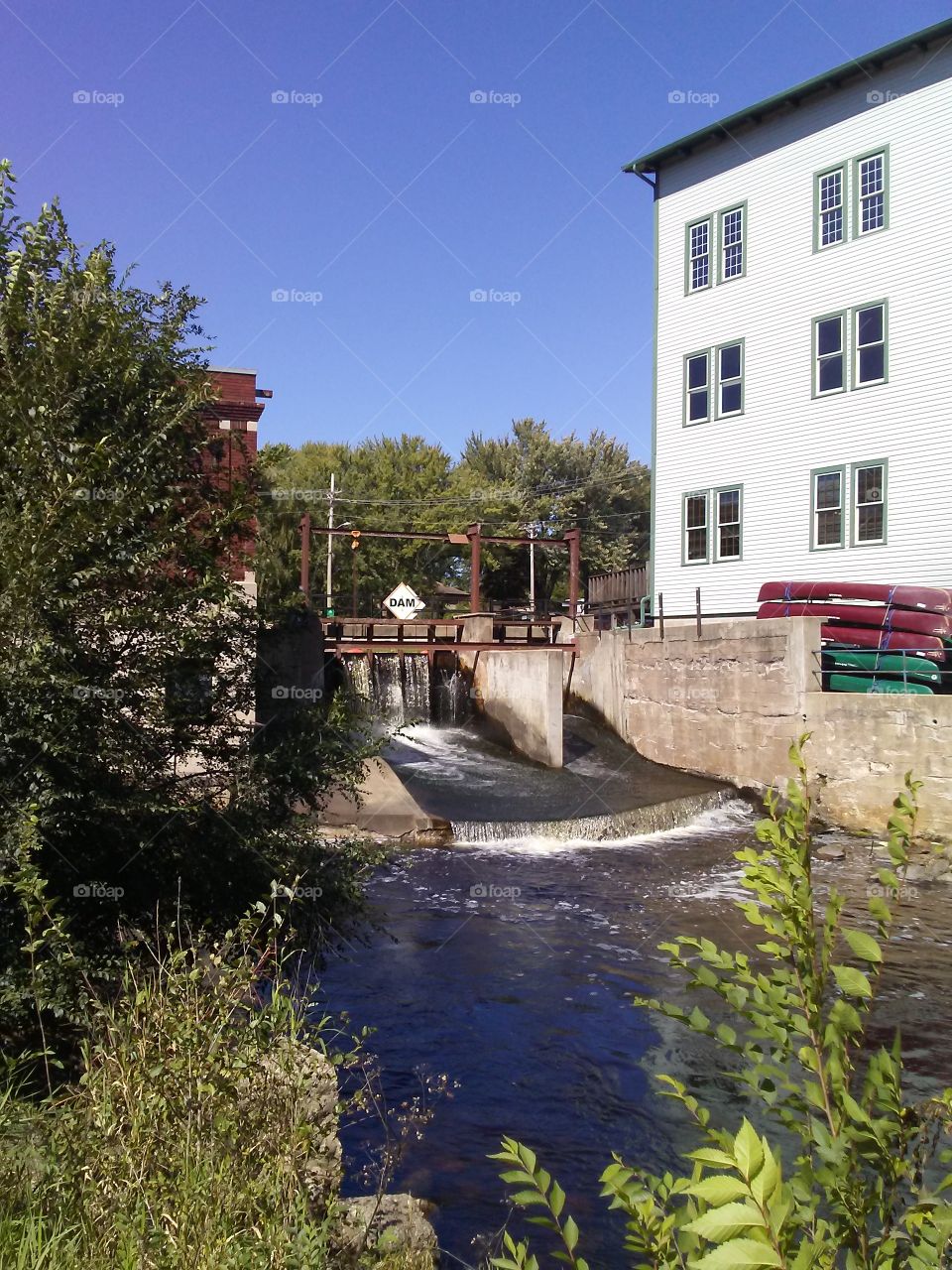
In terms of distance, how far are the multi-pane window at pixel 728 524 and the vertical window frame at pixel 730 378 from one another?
1904 millimetres

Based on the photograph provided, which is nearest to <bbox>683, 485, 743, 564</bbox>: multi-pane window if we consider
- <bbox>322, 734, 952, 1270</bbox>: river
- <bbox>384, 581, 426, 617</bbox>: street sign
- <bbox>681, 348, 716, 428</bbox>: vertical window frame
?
<bbox>681, 348, 716, 428</bbox>: vertical window frame

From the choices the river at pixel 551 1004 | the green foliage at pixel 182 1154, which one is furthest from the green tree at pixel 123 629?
the river at pixel 551 1004

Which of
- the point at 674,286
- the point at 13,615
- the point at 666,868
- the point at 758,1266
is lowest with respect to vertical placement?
the point at 666,868

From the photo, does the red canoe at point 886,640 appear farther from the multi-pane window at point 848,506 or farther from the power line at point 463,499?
the power line at point 463,499

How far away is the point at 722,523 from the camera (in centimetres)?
2714

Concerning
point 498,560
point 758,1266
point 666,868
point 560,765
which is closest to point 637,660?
point 560,765

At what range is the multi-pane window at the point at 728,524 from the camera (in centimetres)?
2681

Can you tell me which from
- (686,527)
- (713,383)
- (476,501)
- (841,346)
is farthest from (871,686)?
(476,501)

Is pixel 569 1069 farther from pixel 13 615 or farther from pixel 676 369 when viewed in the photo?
pixel 676 369

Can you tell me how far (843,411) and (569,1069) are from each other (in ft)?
63.2

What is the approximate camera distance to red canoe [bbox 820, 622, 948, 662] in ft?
65.0

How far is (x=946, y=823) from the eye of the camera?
17141mm

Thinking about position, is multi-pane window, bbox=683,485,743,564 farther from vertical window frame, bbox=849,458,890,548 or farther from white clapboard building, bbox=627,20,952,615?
vertical window frame, bbox=849,458,890,548

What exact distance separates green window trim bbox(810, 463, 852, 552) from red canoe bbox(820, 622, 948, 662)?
3.47m
